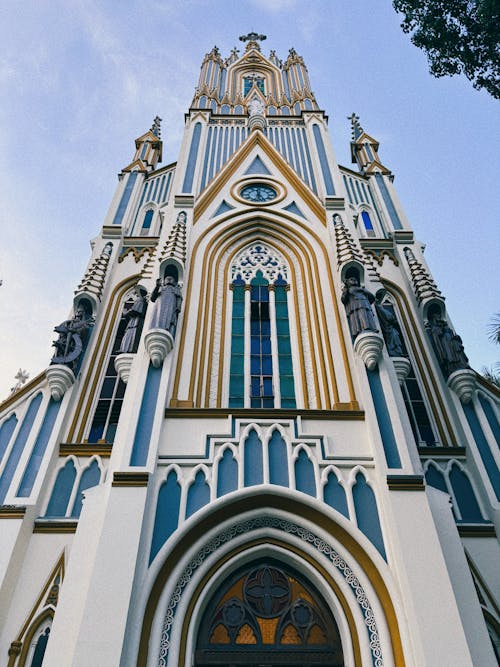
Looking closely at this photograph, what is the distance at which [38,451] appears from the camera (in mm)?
10141

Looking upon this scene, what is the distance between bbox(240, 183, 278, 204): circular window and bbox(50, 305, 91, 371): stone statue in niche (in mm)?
6319

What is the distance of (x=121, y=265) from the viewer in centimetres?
1529

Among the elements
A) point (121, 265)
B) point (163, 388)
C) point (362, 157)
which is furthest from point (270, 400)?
point (362, 157)

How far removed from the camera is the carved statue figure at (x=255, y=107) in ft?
70.7

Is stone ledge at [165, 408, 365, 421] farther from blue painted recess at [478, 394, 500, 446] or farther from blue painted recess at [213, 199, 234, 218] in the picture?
blue painted recess at [213, 199, 234, 218]

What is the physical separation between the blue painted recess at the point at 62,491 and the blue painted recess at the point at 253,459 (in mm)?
3332

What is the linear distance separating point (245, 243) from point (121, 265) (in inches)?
133

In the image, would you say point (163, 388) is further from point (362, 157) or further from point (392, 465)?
point (362, 157)

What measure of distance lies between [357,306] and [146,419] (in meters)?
4.54

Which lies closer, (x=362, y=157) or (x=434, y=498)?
(x=434, y=498)

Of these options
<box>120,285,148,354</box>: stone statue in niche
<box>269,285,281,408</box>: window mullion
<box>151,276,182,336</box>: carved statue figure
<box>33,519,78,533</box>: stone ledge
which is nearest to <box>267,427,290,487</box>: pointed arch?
<box>269,285,281,408</box>: window mullion

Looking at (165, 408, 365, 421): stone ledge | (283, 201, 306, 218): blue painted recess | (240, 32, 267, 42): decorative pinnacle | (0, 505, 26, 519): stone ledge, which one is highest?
(240, 32, 267, 42): decorative pinnacle

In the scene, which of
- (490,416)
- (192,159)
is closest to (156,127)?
(192,159)

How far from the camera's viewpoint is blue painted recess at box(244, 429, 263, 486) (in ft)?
27.4
